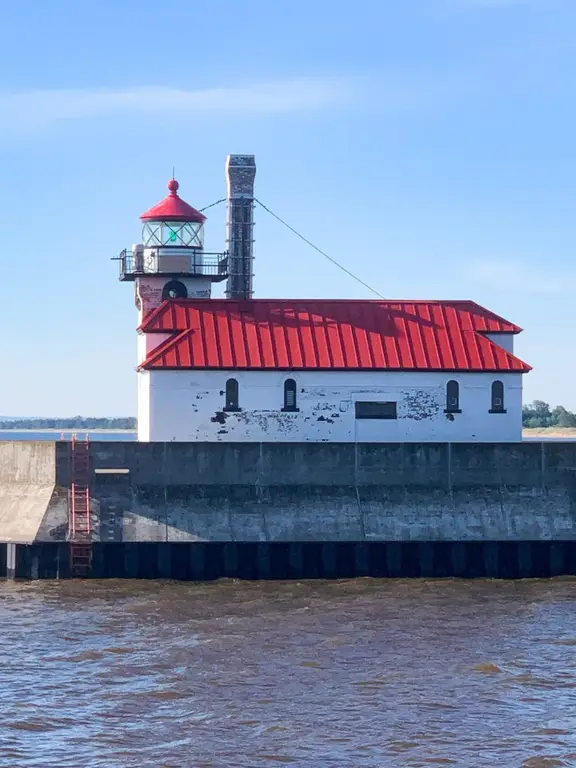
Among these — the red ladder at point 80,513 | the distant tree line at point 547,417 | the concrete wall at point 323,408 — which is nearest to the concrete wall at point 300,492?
the red ladder at point 80,513

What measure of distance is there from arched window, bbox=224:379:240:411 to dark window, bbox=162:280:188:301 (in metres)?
5.33

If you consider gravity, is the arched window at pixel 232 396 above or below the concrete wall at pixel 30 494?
above

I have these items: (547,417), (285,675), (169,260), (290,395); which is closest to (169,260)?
(169,260)

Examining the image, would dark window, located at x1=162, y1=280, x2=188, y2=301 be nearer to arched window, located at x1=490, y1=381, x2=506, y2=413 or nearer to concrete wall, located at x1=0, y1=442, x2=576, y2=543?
concrete wall, located at x1=0, y1=442, x2=576, y2=543

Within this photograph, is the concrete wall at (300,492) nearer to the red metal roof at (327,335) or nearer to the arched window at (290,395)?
the arched window at (290,395)

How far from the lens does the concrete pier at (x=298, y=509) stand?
30641mm

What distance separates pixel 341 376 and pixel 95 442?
22.9ft

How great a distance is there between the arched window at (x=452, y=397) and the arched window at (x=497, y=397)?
38.2 inches

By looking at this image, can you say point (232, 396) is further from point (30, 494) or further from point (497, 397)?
point (497, 397)

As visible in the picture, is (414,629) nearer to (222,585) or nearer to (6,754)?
(222,585)

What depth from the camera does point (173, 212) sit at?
1534 inches

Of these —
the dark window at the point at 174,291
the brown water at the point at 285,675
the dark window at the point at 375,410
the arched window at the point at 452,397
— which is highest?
the dark window at the point at 174,291

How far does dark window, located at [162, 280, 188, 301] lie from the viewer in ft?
128

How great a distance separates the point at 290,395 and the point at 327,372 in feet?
3.73
